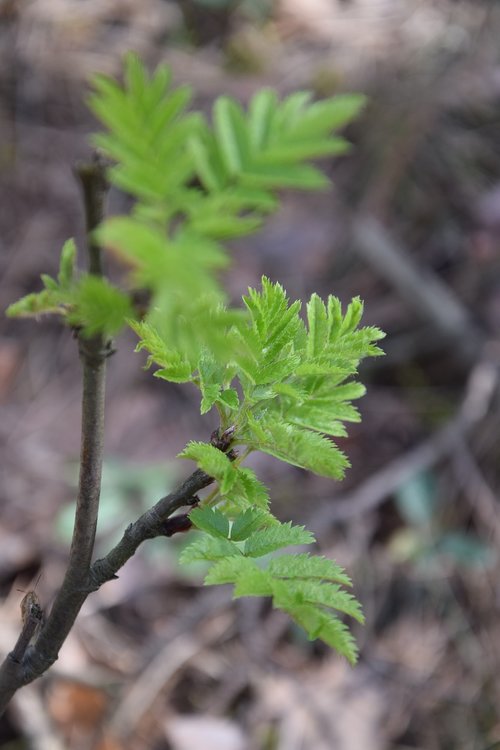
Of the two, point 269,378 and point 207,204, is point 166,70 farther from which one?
point 269,378

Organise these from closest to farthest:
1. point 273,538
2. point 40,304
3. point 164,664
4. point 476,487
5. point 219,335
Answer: point 219,335, point 40,304, point 273,538, point 164,664, point 476,487

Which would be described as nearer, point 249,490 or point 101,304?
point 101,304

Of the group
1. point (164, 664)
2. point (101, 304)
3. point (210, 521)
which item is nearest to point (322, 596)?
point (210, 521)

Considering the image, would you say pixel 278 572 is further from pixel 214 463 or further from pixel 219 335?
pixel 219 335

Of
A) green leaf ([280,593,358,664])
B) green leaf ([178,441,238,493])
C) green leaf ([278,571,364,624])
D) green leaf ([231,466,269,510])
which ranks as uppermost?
green leaf ([178,441,238,493])

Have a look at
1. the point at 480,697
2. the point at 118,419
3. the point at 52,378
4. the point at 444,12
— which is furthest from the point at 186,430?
the point at 444,12

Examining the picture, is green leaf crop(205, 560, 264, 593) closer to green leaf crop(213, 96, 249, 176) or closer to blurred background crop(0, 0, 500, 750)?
green leaf crop(213, 96, 249, 176)

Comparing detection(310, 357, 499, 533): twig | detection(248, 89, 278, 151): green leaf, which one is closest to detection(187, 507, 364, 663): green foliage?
detection(248, 89, 278, 151): green leaf

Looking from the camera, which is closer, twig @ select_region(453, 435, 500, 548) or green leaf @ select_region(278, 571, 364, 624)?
green leaf @ select_region(278, 571, 364, 624)
